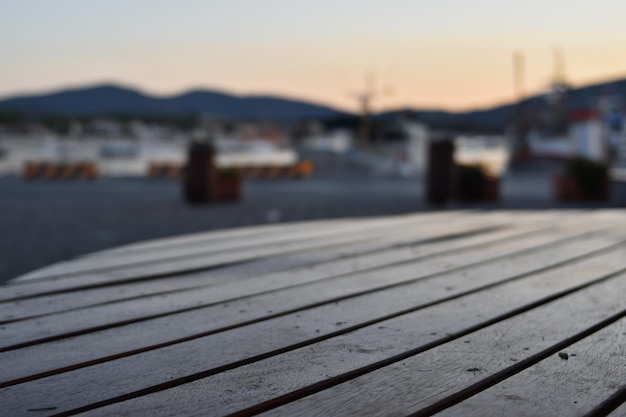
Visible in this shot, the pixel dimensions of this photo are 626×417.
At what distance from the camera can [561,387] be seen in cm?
171

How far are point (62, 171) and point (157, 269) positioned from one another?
25.7 meters

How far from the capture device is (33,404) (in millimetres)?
1609

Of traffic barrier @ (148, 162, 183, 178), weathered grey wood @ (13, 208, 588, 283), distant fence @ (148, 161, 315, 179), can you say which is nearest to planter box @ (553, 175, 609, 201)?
weathered grey wood @ (13, 208, 588, 283)

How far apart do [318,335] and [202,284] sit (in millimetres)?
957

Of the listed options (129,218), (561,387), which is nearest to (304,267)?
(561,387)

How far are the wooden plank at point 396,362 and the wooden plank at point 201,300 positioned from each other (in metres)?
0.41

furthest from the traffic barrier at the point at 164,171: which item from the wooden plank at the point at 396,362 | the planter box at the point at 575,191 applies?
the wooden plank at the point at 396,362

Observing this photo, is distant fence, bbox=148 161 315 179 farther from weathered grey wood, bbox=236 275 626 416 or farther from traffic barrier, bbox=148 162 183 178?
weathered grey wood, bbox=236 275 626 416

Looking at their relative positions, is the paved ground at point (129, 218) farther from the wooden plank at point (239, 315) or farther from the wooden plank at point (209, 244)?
the wooden plank at point (239, 315)

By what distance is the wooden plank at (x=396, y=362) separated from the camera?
161 centimetres

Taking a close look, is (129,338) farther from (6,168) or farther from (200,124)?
(200,124)

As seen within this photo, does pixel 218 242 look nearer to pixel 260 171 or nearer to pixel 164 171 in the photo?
pixel 260 171

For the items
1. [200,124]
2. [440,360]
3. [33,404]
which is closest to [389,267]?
[440,360]

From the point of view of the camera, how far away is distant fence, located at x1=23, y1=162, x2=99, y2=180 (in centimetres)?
2738
